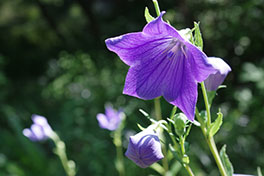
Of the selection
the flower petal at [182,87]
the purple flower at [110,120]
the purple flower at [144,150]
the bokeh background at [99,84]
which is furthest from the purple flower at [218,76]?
the bokeh background at [99,84]

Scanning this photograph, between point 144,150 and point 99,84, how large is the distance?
3653 mm

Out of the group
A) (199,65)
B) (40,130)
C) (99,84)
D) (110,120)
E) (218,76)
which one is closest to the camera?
(199,65)

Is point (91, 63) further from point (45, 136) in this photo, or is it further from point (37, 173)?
point (45, 136)

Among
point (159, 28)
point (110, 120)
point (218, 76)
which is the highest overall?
point (159, 28)

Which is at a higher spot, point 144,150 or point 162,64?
point 162,64

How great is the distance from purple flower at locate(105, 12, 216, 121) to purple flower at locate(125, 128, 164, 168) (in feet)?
0.33

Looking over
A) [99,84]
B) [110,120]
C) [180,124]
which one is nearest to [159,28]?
[180,124]

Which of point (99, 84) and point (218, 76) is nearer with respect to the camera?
point (218, 76)

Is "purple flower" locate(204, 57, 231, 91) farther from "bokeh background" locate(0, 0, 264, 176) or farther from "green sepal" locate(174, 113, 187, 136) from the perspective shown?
"bokeh background" locate(0, 0, 264, 176)

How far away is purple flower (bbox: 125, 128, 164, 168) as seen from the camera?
0.75 metres

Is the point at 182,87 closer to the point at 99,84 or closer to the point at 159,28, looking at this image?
the point at 159,28

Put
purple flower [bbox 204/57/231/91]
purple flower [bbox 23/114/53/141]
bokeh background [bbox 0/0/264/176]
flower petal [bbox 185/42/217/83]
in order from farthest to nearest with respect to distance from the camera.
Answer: bokeh background [bbox 0/0/264/176] < purple flower [bbox 23/114/53/141] < purple flower [bbox 204/57/231/91] < flower petal [bbox 185/42/217/83]

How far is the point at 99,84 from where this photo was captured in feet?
14.3

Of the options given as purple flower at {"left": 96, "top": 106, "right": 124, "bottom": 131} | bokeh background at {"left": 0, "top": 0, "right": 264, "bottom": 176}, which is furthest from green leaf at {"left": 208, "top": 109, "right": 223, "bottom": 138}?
bokeh background at {"left": 0, "top": 0, "right": 264, "bottom": 176}
